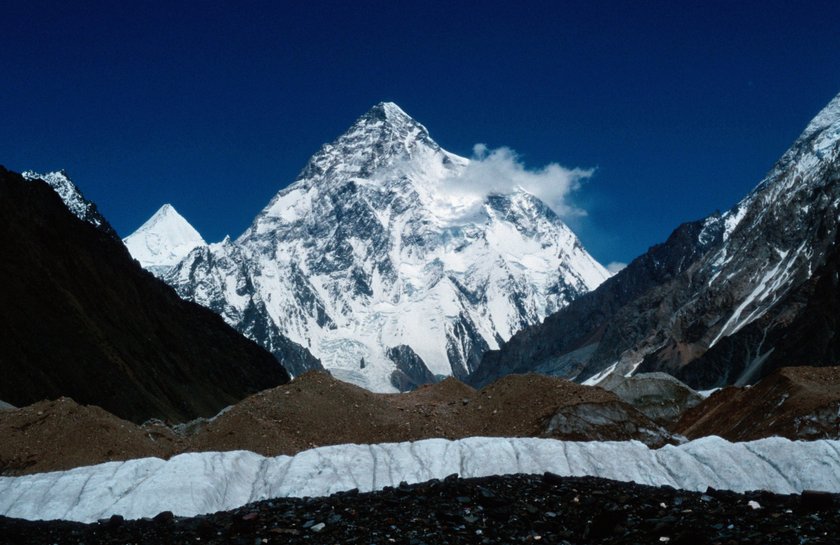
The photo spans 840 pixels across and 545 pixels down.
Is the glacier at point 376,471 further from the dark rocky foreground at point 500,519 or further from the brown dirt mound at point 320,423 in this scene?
the brown dirt mound at point 320,423

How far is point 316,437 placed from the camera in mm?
44688

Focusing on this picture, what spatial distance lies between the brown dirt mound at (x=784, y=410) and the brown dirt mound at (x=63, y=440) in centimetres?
3036

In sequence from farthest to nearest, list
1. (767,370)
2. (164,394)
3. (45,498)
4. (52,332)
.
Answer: (767,370) < (164,394) < (52,332) < (45,498)

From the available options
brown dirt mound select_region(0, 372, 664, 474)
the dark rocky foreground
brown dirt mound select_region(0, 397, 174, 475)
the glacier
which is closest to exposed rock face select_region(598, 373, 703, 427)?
brown dirt mound select_region(0, 372, 664, 474)

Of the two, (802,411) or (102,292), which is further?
(102,292)

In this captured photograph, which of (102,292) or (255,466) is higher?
(102,292)

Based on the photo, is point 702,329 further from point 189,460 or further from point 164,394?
point 189,460

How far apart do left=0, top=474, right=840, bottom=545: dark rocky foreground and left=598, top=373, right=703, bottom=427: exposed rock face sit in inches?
2248

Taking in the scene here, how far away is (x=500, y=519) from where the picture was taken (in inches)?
864

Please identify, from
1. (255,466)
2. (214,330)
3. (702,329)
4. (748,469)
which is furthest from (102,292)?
(702,329)

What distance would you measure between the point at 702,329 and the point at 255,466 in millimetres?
176311

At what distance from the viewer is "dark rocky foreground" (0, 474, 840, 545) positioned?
19.5 meters

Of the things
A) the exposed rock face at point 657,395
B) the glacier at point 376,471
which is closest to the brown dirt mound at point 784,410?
the glacier at point 376,471

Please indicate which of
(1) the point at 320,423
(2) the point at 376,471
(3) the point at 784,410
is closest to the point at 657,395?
(3) the point at 784,410
